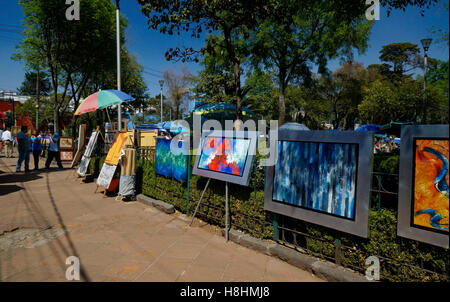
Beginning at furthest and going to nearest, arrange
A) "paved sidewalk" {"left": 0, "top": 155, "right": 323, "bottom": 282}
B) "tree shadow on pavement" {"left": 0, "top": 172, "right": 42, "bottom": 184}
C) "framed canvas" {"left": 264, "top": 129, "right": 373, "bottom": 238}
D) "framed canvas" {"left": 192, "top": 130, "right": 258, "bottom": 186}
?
"tree shadow on pavement" {"left": 0, "top": 172, "right": 42, "bottom": 184} < "framed canvas" {"left": 192, "top": 130, "right": 258, "bottom": 186} < "paved sidewalk" {"left": 0, "top": 155, "right": 323, "bottom": 282} < "framed canvas" {"left": 264, "top": 129, "right": 373, "bottom": 238}

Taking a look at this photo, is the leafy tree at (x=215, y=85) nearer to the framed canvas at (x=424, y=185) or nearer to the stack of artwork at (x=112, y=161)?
the stack of artwork at (x=112, y=161)

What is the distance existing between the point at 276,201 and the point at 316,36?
1716 centimetres

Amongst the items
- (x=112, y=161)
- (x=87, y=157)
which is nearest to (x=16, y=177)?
(x=87, y=157)

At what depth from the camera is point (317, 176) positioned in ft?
10.8

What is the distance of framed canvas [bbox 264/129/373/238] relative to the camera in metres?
2.88

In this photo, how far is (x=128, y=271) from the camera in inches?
126

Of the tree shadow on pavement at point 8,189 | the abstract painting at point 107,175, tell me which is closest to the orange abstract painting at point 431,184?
the abstract painting at point 107,175

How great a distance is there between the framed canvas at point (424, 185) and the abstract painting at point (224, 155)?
214cm

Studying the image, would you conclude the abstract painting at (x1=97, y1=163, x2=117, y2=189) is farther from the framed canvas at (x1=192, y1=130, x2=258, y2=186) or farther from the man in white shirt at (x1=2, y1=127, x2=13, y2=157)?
the man in white shirt at (x1=2, y1=127, x2=13, y2=157)

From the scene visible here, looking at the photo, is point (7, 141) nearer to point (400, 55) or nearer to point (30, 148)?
point (30, 148)

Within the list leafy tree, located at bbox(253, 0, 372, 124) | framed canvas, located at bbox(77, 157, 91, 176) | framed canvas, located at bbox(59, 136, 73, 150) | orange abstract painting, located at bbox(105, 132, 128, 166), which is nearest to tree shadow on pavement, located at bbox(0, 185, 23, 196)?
framed canvas, located at bbox(77, 157, 91, 176)

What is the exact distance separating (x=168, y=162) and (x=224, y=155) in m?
1.98

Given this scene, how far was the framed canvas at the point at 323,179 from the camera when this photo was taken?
9.46ft

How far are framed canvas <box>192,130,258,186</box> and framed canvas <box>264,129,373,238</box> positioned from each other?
408 mm
